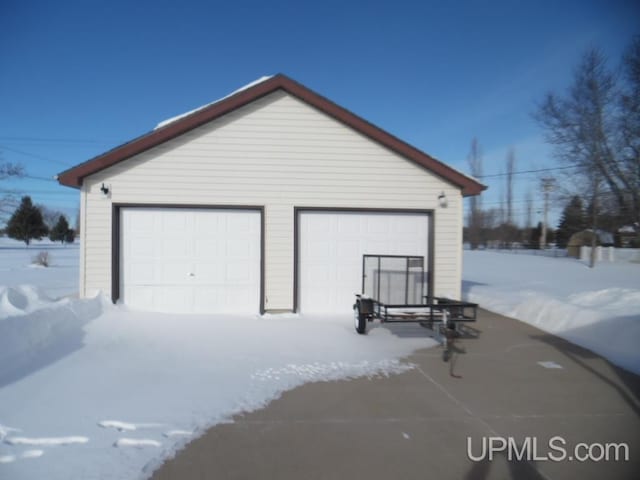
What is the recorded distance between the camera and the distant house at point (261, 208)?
8.55m

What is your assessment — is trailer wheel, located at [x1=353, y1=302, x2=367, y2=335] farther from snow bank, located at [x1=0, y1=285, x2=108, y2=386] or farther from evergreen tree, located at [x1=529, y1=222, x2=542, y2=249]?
evergreen tree, located at [x1=529, y1=222, x2=542, y2=249]

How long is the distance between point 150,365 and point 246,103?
5980 millimetres

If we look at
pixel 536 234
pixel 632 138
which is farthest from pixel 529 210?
pixel 632 138

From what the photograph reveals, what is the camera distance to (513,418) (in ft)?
13.3

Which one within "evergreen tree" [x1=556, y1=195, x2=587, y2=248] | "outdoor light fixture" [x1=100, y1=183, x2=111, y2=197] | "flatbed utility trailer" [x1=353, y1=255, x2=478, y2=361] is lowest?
"flatbed utility trailer" [x1=353, y1=255, x2=478, y2=361]

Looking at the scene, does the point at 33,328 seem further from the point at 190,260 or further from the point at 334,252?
the point at 334,252

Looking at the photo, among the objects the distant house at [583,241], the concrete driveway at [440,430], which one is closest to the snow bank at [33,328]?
the concrete driveway at [440,430]

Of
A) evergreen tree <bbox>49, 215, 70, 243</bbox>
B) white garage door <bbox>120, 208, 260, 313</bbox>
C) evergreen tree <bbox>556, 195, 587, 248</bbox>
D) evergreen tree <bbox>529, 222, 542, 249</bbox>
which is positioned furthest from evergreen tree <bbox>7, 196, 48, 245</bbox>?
evergreen tree <bbox>529, 222, 542, 249</bbox>

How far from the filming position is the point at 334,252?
30.2ft

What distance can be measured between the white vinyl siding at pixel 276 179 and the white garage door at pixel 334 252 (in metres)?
0.32

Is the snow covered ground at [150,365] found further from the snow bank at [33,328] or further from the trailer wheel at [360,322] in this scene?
the trailer wheel at [360,322]

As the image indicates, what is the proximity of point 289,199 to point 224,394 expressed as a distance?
527 centimetres
